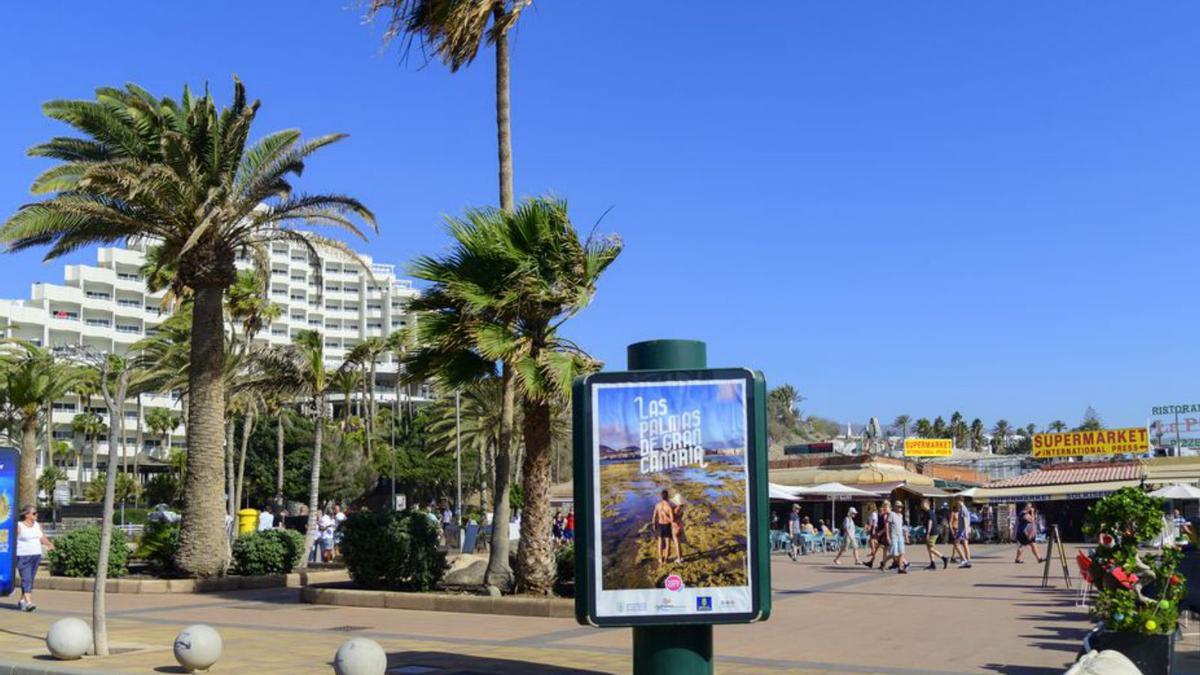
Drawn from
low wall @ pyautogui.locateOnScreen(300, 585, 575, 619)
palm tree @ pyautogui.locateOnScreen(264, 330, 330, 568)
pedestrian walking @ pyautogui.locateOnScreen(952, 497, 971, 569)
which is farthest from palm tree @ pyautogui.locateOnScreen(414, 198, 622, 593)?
pedestrian walking @ pyautogui.locateOnScreen(952, 497, 971, 569)

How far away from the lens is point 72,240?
69.0 feet

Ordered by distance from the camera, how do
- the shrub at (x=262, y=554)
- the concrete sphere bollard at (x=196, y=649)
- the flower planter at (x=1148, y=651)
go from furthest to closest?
1. the shrub at (x=262, y=554)
2. the concrete sphere bollard at (x=196, y=649)
3. the flower planter at (x=1148, y=651)

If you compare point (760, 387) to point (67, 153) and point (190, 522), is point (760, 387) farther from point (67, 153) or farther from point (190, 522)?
point (67, 153)

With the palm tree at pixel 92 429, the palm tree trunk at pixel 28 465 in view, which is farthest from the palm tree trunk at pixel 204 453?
the palm tree at pixel 92 429

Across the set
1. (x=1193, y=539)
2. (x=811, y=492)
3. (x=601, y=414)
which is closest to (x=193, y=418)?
(x=601, y=414)

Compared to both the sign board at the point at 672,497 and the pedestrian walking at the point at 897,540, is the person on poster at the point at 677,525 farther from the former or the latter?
the pedestrian walking at the point at 897,540

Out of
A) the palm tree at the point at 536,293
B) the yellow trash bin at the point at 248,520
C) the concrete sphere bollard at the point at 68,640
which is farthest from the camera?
the yellow trash bin at the point at 248,520

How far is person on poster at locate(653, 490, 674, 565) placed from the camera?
8.62 metres

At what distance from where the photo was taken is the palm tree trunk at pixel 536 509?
646 inches

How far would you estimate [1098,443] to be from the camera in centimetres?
5784

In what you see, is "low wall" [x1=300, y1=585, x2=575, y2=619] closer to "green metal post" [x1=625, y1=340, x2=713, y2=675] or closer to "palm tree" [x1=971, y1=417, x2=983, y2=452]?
"green metal post" [x1=625, y1=340, x2=713, y2=675]

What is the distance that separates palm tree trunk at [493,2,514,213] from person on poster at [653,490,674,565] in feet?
31.5

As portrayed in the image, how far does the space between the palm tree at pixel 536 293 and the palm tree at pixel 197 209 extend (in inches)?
255

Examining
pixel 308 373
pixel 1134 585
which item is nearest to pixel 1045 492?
pixel 308 373
